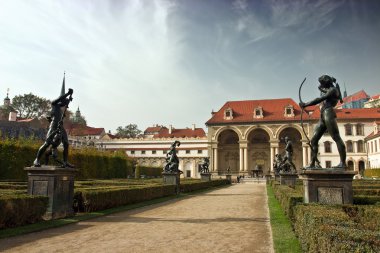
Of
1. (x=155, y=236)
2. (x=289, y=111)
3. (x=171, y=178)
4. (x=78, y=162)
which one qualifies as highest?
(x=289, y=111)

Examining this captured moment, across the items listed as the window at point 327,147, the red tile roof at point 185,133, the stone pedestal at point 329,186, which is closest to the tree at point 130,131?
the red tile roof at point 185,133

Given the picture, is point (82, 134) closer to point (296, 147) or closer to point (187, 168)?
point (187, 168)

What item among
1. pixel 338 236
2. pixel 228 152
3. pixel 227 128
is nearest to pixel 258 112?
pixel 227 128

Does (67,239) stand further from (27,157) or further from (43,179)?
(27,157)

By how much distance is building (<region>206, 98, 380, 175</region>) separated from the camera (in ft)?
176

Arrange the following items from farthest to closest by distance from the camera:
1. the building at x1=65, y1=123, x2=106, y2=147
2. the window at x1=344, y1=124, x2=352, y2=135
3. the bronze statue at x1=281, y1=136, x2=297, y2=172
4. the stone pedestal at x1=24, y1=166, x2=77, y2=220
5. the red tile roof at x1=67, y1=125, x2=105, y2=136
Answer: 1. the red tile roof at x1=67, y1=125, x2=105, y2=136
2. the building at x1=65, y1=123, x2=106, y2=147
3. the window at x1=344, y1=124, x2=352, y2=135
4. the bronze statue at x1=281, y1=136, x2=297, y2=172
5. the stone pedestal at x1=24, y1=166, x2=77, y2=220

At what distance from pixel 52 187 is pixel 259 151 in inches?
2089

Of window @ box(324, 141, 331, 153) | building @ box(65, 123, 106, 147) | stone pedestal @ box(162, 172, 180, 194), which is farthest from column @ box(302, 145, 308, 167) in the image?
building @ box(65, 123, 106, 147)

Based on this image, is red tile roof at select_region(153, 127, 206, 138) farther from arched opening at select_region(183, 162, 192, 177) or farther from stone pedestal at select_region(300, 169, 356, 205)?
stone pedestal at select_region(300, 169, 356, 205)

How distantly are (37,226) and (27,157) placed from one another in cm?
1895

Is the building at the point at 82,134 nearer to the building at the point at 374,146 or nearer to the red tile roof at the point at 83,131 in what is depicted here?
the red tile roof at the point at 83,131

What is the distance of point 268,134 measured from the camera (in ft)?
188

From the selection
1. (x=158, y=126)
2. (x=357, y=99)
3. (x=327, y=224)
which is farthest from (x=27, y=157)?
(x=357, y=99)

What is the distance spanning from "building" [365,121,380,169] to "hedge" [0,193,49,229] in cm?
4939
